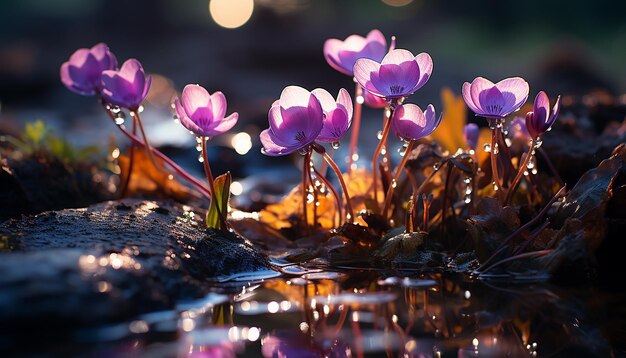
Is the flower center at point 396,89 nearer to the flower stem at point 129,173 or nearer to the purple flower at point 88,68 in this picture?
the purple flower at point 88,68

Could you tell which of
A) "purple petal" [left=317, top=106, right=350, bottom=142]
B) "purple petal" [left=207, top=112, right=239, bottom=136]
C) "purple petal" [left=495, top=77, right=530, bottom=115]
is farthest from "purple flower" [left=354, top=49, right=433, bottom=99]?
"purple petal" [left=207, top=112, right=239, bottom=136]

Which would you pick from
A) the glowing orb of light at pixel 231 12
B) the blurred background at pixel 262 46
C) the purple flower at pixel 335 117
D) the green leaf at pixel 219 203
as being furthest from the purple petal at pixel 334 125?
the glowing orb of light at pixel 231 12

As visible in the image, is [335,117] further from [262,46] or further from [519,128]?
[262,46]

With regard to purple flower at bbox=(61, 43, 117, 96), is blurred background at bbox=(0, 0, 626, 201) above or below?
above

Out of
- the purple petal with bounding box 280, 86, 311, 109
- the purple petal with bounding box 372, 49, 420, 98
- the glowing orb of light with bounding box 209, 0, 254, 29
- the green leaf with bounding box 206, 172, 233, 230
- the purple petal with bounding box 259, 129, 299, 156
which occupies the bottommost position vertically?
the green leaf with bounding box 206, 172, 233, 230

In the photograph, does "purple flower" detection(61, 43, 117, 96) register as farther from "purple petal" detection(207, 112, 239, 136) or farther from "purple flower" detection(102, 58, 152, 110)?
"purple petal" detection(207, 112, 239, 136)

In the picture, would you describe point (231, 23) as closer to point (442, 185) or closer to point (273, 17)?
point (273, 17)
